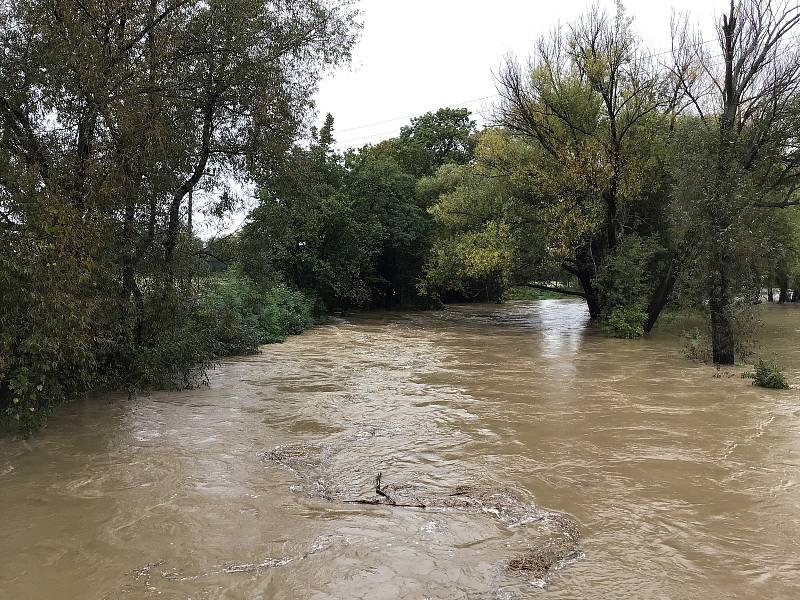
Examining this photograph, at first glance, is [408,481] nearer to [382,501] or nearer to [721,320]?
[382,501]

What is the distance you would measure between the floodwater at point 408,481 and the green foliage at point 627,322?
22.5 feet

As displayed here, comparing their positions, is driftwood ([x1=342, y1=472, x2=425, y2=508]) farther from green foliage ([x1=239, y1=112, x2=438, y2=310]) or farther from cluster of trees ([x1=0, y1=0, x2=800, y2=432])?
green foliage ([x1=239, y1=112, x2=438, y2=310])

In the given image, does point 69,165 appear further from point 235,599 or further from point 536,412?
point 536,412

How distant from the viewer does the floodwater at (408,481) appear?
4828 millimetres

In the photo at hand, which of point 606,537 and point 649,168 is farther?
point 649,168

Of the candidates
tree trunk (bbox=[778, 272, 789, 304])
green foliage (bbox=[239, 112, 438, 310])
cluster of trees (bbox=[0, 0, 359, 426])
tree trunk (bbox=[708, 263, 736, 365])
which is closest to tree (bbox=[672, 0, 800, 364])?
tree trunk (bbox=[708, 263, 736, 365])

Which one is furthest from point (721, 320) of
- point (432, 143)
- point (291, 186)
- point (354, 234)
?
point (432, 143)

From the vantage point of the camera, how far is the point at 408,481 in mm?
7129

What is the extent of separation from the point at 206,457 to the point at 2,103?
226 inches

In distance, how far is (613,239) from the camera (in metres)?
21.9

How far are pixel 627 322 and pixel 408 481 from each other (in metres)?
16.0

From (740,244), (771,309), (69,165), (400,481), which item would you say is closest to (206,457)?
(400,481)

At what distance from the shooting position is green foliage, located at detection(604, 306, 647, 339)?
20.6 m

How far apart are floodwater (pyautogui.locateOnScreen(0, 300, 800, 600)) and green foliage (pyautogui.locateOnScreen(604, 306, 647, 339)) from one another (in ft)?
22.5
